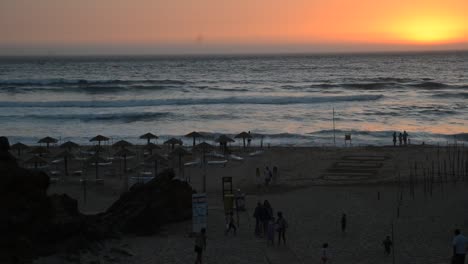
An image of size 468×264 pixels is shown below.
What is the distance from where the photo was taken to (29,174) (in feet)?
35.3

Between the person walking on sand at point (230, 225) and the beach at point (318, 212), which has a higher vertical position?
the person walking on sand at point (230, 225)

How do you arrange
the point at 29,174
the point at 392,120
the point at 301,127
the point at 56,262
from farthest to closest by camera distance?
the point at 392,120, the point at 301,127, the point at 56,262, the point at 29,174

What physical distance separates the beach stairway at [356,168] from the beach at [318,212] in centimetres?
8

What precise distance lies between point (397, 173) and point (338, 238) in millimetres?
9645

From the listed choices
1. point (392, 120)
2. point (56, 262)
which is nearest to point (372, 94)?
point (392, 120)

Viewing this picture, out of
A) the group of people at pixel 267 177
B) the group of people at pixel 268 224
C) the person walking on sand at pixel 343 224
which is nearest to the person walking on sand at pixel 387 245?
the person walking on sand at pixel 343 224

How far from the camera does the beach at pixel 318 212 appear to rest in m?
14.2

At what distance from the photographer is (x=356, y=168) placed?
25625mm

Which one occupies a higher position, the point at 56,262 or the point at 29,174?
the point at 29,174

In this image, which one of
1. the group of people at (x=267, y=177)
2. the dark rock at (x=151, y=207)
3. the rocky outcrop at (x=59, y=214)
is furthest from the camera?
the group of people at (x=267, y=177)

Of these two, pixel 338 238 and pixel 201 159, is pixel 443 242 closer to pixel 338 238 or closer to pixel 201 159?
pixel 338 238

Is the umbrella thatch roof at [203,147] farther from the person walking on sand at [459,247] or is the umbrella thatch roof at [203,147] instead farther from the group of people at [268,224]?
the person walking on sand at [459,247]

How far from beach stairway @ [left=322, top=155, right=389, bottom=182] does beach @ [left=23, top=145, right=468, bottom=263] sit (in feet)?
0.27

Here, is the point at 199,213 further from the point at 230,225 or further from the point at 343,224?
the point at 343,224
